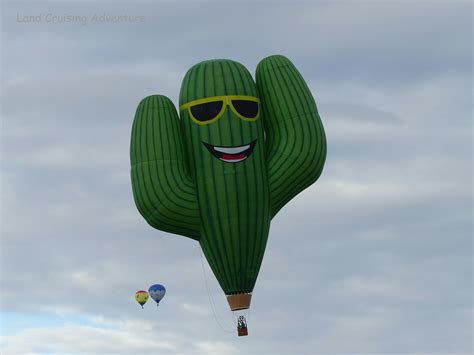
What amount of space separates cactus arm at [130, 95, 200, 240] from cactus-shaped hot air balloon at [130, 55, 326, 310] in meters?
0.04

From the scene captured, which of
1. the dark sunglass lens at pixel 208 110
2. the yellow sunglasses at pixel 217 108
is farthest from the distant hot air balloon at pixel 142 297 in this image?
the dark sunglass lens at pixel 208 110

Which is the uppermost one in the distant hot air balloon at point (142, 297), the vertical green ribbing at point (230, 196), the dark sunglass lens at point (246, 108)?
the dark sunglass lens at point (246, 108)

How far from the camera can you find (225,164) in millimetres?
50500

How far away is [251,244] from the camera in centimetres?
5084

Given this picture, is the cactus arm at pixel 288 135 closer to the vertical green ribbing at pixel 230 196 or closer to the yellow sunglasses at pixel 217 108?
the vertical green ribbing at pixel 230 196

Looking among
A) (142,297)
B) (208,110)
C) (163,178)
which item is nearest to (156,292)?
(142,297)

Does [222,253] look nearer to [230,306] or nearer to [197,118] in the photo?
[230,306]

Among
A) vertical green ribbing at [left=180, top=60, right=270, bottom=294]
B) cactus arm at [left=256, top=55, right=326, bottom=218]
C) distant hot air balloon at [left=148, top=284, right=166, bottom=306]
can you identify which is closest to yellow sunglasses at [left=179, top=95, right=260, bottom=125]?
vertical green ribbing at [left=180, top=60, right=270, bottom=294]

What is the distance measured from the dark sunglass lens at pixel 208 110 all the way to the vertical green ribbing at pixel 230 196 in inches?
11.7

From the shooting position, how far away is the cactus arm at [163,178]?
5066 cm

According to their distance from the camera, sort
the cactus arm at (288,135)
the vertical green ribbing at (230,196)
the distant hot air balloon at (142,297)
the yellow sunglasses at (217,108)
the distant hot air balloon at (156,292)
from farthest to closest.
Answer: the distant hot air balloon at (142,297) < the distant hot air balloon at (156,292) < the cactus arm at (288,135) < the yellow sunglasses at (217,108) < the vertical green ribbing at (230,196)

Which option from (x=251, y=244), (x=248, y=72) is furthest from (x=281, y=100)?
(x=251, y=244)

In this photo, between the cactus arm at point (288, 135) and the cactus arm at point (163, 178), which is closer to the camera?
the cactus arm at point (163, 178)

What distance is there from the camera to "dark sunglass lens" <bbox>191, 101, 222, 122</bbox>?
50750 mm
